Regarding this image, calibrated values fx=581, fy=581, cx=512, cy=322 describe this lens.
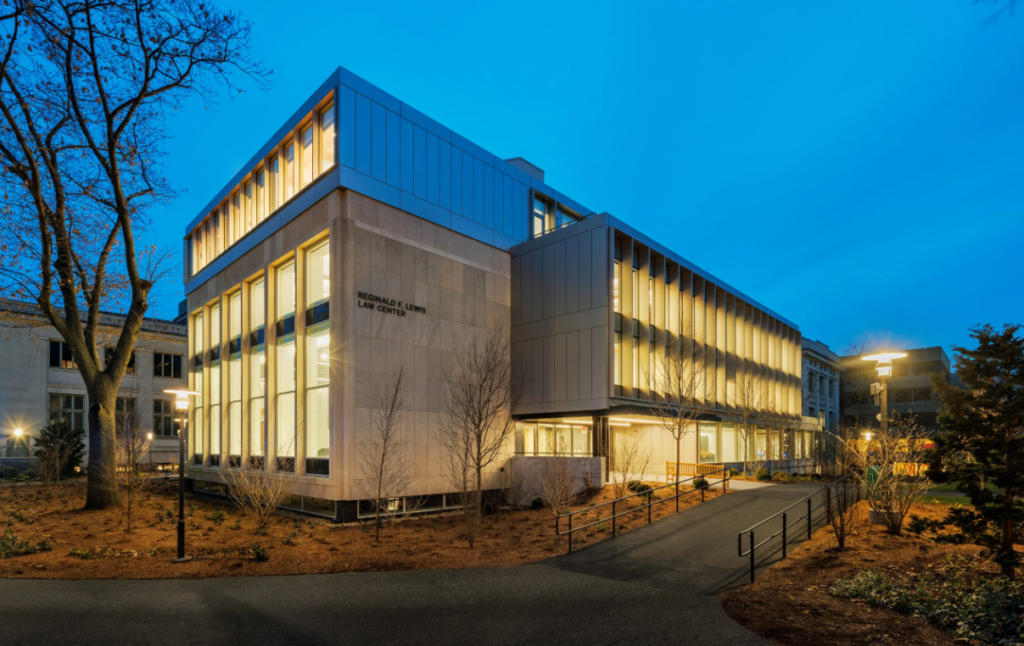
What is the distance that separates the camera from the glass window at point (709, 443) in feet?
124

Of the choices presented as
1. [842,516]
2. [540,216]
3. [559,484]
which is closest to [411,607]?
[559,484]

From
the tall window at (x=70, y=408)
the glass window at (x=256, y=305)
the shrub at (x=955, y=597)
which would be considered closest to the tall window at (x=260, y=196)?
the glass window at (x=256, y=305)

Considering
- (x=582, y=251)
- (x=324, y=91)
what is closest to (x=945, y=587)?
(x=582, y=251)

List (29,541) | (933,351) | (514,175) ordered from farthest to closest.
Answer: (933,351) → (514,175) → (29,541)

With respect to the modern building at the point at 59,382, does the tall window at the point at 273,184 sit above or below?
above

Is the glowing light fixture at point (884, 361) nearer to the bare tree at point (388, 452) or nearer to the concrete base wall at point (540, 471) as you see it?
the concrete base wall at point (540, 471)

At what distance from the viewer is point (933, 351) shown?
84.9m

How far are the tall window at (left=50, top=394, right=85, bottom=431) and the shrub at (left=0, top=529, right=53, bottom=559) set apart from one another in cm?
3704

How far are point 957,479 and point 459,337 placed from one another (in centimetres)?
1835

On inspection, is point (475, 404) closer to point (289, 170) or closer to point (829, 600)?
point (289, 170)

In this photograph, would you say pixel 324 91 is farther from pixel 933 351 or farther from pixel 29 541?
pixel 933 351

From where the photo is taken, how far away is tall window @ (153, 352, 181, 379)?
54.1 meters

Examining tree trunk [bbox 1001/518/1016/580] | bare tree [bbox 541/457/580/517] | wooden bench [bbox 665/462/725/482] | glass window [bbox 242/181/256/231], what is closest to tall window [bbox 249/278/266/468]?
glass window [bbox 242/181/256/231]

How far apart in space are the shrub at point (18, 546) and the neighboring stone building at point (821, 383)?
62812 mm
